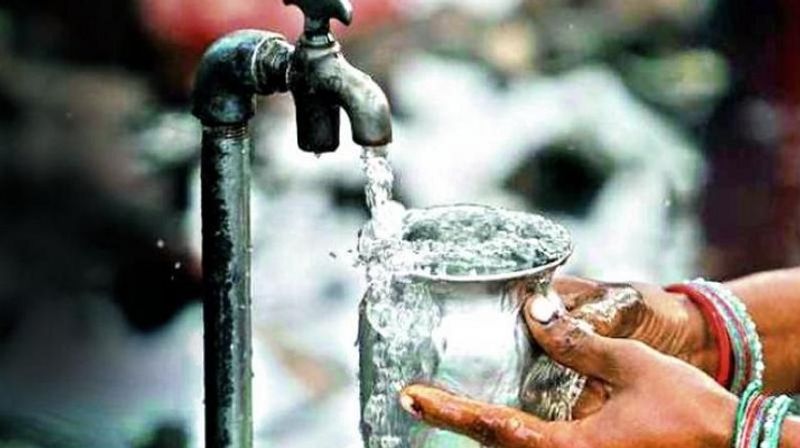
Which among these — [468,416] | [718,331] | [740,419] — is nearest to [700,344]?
[718,331]

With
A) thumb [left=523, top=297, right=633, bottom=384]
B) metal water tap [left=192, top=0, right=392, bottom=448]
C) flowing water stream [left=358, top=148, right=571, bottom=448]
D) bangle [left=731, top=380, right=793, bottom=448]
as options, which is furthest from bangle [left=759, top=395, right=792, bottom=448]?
metal water tap [left=192, top=0, right=392, bottom=448]

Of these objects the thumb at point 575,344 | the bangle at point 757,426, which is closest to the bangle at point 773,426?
the bangle at point 757,426

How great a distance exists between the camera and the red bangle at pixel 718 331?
1.77 metres

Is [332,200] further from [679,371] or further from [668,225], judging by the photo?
[679,371]

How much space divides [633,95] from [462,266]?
1.36 m

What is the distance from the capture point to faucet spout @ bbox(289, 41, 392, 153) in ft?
4.57

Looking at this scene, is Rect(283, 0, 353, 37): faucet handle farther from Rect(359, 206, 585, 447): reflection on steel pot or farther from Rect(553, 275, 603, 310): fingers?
Rect(553, 275, 603, 310): fingers

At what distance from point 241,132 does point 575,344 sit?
1.18 feet

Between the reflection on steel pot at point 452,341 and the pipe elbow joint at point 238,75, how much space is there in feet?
0.73

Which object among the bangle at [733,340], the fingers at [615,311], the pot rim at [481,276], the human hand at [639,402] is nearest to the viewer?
the pot rim at [481,276]

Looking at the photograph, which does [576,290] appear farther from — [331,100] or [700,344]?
[331,100]

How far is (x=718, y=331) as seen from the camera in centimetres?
177

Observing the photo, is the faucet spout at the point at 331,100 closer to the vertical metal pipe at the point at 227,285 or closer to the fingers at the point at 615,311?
the vertical metal pipe at the point at 227,285

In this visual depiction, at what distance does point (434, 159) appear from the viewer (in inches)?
101
